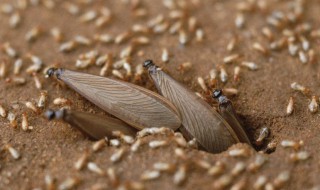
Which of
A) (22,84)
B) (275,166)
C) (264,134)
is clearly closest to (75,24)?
(22,84)

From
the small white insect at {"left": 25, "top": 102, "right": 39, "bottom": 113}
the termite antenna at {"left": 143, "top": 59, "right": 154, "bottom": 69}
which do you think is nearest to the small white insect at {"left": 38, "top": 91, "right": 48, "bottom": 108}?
the small white insect at {"left": 25, "top": 102, "right": 39, "bottom": 113}

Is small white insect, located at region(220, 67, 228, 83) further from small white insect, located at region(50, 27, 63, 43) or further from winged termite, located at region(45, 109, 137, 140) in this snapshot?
small white insect, located at region(50, 27, 63, 43)

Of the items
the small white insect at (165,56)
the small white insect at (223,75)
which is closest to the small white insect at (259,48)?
the small white insect at (223,75)

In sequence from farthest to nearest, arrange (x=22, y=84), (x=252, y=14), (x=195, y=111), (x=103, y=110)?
(x=252, y=14) → (x=22, y=84) → (x=103, y=110) → (x=195, y=111)

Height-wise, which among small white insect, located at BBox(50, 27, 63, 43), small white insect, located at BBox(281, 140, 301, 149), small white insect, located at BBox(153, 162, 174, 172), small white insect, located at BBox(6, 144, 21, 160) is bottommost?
small white insect, located at BBox(281, 140, 301, 149)

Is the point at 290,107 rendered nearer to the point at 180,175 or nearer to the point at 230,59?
the point at 230,59

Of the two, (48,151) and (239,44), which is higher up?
(239,44)

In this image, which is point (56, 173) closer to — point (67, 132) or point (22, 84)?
point (67, 132)
